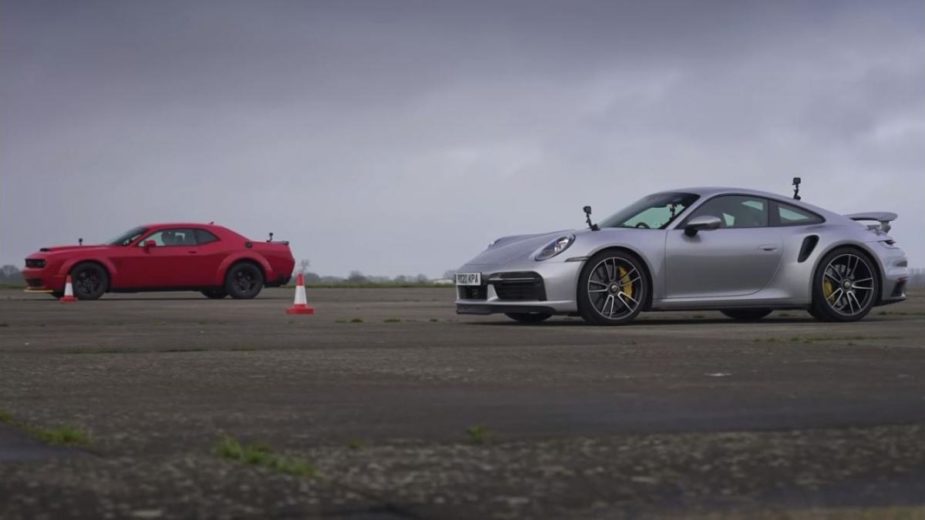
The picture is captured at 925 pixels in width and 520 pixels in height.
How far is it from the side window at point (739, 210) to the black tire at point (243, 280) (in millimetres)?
12080

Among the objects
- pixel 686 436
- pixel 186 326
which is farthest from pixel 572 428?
pixel 186 326

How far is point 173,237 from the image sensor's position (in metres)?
23.4

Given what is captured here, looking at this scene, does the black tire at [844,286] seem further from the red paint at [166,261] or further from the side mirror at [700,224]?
the red paint at [166,261]

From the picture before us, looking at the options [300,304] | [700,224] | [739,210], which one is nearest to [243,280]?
[300,304]

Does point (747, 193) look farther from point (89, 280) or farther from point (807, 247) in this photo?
point (89, 280)

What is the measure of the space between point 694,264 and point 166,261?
12.6 metres

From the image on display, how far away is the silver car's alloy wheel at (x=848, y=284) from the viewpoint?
1309cm

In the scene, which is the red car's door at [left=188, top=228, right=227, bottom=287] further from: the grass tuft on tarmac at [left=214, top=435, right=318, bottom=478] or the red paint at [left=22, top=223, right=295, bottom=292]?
the grass tuft on tarmac at [left=214, top=435, right=318, bottom=478]

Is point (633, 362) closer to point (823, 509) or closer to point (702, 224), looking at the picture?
point (823, 509)

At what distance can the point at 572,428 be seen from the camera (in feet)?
15.4

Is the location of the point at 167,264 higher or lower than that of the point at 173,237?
lower

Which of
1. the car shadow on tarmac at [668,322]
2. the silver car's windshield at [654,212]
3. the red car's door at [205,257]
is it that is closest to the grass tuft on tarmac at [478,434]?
the car shadow on tarmac at [668,322]

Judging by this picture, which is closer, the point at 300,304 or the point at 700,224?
the point at 700,224

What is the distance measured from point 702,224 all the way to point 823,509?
9333 mm
